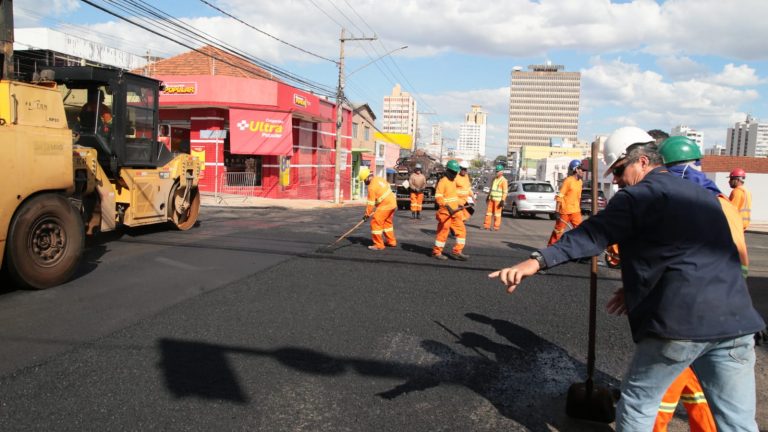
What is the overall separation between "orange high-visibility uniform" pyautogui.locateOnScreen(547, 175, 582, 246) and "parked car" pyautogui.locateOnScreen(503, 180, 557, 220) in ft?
34.3

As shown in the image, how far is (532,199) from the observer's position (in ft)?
67.6

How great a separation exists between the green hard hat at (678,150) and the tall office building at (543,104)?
153 metres

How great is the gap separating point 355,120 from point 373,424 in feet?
141

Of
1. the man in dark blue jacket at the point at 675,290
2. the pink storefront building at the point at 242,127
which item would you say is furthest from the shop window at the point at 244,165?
the man in dark blue jacket at the point at 675,290

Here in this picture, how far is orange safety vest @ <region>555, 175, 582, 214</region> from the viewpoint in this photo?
33.1ft

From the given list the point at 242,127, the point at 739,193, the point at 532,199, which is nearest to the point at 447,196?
the point at 739,193

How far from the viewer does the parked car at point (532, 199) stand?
20500 millimetres

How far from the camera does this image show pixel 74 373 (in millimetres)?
4113

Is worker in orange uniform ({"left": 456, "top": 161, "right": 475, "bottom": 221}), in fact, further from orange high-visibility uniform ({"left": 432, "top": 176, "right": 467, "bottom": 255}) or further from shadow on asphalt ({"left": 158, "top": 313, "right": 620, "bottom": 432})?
shadow on asphalt ({"left": 158, "top": 313, "right": 620, "bottom": 432})

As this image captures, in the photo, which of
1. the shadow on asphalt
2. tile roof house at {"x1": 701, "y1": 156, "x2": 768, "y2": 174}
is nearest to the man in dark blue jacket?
the shadow on asphalt

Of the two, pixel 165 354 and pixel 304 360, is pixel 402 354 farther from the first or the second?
pixel 165 354

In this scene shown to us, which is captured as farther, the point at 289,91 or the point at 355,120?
the point at 355,120

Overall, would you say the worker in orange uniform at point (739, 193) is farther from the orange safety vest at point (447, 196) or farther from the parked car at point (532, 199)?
the parked car at point (532, 199)

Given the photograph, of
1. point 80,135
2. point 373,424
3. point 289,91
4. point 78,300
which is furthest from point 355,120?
point 373,424
